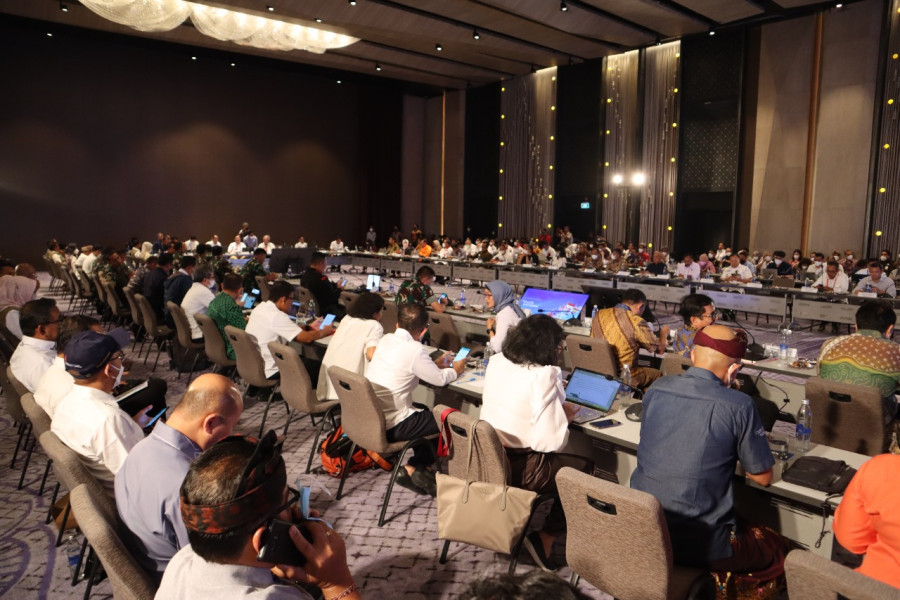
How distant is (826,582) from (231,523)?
4.50ft

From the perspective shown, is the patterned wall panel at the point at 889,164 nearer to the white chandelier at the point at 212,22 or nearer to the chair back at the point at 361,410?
the white chandelier at the point at 212,22

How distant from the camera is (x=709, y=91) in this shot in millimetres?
15062

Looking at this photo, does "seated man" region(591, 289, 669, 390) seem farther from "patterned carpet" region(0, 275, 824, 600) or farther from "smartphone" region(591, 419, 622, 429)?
"patterned carpet" region(0, 275, 824, 600)

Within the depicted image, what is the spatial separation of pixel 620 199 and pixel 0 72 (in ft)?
53.5

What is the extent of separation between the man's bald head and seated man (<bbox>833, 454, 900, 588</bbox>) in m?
2.03

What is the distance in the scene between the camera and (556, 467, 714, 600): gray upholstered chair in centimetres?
200

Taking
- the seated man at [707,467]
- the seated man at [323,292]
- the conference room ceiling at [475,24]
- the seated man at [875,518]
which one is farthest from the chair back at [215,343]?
the conference room ceiling at [475,24]

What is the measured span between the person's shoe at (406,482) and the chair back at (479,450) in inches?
44.5

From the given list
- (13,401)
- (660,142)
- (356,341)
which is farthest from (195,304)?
(660,142)

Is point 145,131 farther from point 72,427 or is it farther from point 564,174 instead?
point 72,427

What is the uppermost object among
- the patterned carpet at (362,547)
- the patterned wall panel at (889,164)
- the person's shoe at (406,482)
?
the patterned wall panel at (889,164)

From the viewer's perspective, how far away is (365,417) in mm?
3574

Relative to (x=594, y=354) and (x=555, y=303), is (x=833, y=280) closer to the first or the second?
(x=555, y=303)

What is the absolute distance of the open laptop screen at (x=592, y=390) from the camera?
11.3 feet
